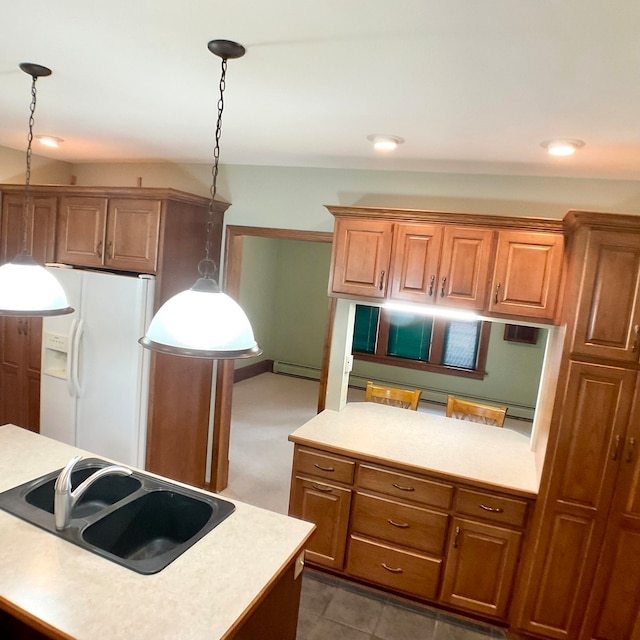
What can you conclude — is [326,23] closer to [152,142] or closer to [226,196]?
[152,142]

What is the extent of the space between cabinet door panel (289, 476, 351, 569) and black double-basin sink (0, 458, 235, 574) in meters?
0.98

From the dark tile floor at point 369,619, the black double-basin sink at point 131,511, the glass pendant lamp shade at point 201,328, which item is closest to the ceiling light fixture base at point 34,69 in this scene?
the glass pendant lamp shade at point 201,328

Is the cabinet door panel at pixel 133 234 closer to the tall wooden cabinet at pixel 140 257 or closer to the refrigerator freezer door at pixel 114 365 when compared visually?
the tall wooden cabinet at pixel 140 257

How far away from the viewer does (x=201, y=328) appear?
4.83ft

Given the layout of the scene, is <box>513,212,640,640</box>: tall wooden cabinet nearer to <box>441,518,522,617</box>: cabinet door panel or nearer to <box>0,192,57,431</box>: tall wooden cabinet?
<box>441,518,522,617</box>: cabinet door panel

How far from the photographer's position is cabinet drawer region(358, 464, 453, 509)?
256cm

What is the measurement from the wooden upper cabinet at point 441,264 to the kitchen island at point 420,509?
925 millimetres

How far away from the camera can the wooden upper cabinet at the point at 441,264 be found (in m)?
2.68

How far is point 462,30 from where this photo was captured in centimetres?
125

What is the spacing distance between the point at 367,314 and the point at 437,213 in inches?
167

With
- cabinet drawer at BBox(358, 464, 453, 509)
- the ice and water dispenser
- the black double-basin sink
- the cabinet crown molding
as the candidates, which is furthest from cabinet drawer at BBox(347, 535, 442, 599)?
the ice and water dispenser

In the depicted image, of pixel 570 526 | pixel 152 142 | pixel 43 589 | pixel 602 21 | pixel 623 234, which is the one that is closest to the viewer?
pixel 602 21

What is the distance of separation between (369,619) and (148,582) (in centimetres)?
160

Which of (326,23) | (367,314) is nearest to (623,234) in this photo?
(326,23)
